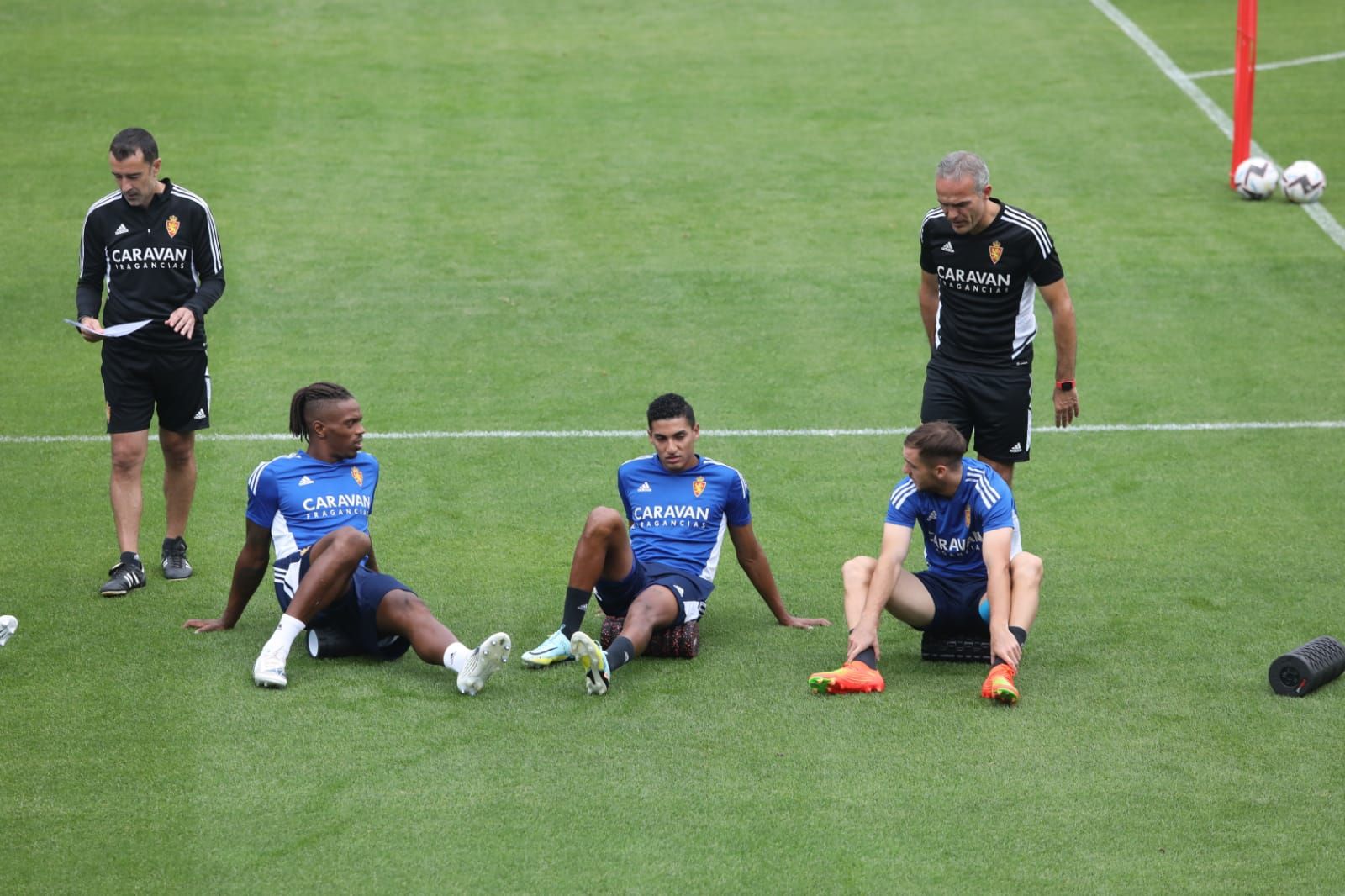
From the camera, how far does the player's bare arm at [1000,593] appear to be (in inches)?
286

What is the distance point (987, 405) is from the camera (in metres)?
8.61

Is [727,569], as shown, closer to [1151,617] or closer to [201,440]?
[1151,617]

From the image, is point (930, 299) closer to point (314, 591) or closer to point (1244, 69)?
point (314, 591)

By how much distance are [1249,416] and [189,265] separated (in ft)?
25.3

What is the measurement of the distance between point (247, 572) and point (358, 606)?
59 cm

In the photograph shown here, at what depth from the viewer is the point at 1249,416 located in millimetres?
12109

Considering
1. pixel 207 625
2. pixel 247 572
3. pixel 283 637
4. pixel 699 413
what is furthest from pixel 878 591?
pixel 699 413

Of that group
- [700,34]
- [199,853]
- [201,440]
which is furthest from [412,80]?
[199,853]

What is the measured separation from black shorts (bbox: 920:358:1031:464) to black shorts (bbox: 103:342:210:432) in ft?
13.5

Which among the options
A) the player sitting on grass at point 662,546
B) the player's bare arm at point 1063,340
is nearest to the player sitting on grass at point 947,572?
the player sitting on grass at point 662,546

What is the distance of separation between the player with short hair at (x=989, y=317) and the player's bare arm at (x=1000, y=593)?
123 cm

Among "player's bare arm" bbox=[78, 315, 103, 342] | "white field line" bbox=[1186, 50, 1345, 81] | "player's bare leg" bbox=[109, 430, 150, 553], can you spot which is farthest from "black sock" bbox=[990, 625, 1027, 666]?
"white field line" bbox=[1186, 50, 1345, 81]

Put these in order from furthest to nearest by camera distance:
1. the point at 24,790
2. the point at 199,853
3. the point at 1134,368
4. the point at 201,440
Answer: the point at 1134,368
the point at 201,440
the point at 24,790
the point at 199,853

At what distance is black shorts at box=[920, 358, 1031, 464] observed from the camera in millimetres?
8594
